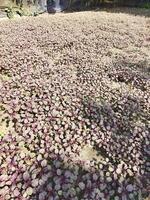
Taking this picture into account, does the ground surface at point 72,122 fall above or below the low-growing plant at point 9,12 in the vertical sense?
above

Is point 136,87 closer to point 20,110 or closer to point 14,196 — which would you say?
point 20,110

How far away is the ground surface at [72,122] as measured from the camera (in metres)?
4.43

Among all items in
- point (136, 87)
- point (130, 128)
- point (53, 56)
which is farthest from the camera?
A: point (53, 56)

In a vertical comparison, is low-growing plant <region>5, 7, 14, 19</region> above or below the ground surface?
below

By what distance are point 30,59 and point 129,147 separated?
4050mm

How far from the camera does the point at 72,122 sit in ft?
18.2

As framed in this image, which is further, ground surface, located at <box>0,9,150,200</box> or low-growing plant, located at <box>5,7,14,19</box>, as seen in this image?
low-growing plant, located at <box>5,7,14,19</box>

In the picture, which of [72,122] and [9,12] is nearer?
[72,122]

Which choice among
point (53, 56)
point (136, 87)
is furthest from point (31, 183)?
point (53, 56)

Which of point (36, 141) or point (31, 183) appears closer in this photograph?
point (31, 183)

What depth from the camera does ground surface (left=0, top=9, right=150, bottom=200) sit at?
14.5 ft

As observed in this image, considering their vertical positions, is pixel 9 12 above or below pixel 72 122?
below

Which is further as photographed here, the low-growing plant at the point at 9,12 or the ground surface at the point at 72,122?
the low-growing plant at the point at 9,12

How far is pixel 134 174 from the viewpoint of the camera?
472cm
